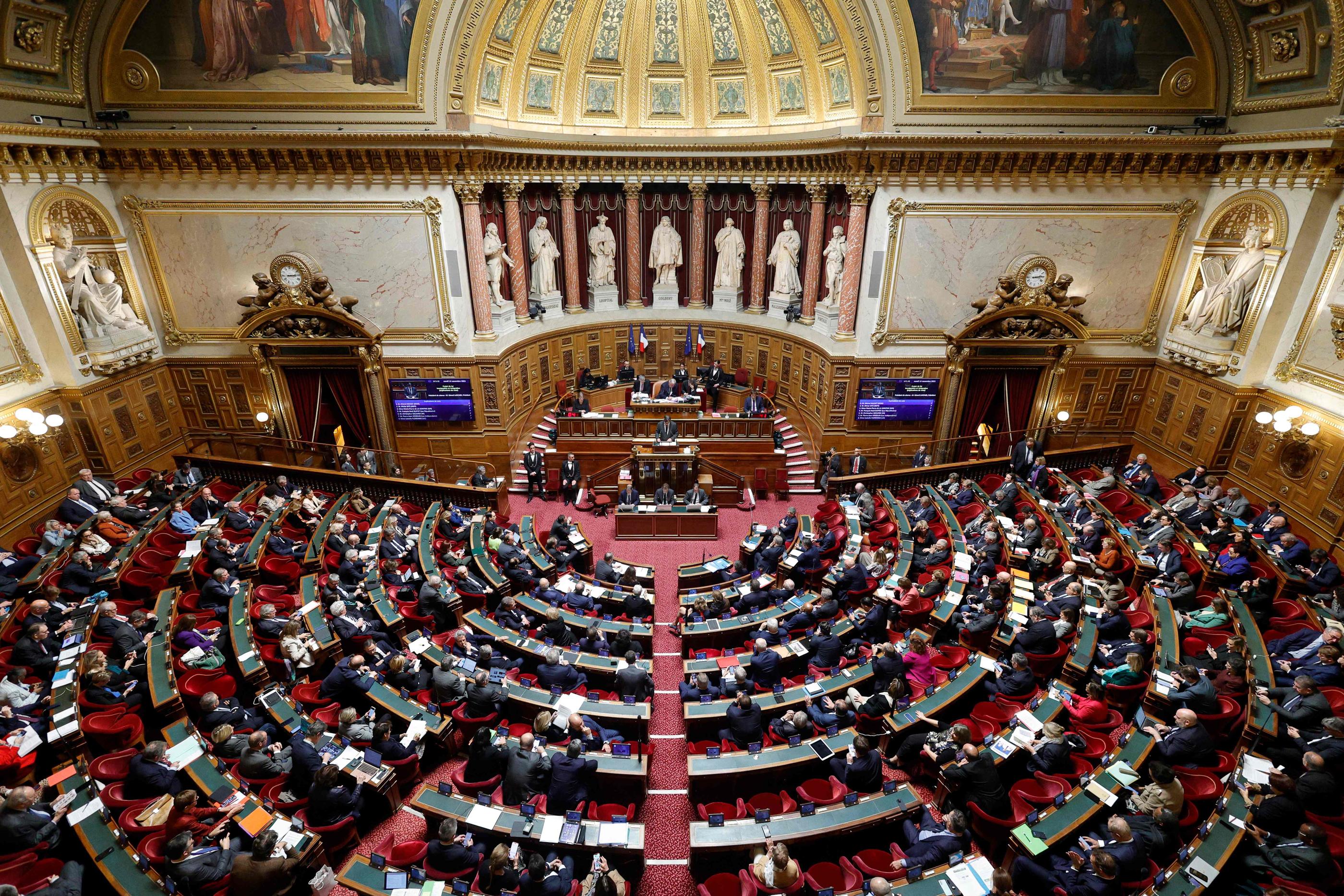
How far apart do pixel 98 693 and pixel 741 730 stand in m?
8.79

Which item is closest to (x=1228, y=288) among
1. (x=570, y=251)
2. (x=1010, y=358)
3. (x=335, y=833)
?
(x=1010, y=358)

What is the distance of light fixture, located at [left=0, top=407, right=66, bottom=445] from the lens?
14219 millimetres

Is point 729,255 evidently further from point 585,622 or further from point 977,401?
point 585,622

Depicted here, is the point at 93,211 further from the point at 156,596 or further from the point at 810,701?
the point at 810,701

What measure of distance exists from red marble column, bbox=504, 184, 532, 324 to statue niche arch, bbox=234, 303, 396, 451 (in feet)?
16.3

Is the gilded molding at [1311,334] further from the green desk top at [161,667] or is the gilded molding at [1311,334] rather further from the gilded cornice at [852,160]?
the green desk top at [161,667]

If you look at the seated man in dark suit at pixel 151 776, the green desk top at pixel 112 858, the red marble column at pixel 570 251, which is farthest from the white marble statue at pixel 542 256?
the green desk top at pixel 112 858

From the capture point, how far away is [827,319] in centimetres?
2106

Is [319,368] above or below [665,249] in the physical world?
below

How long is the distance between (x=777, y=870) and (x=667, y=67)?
2273 centimetres

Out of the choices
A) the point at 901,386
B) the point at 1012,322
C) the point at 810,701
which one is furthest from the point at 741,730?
the point at 1012,322

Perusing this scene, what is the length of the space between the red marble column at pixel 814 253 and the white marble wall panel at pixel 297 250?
11.8 m

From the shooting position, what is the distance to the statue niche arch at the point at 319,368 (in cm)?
1800

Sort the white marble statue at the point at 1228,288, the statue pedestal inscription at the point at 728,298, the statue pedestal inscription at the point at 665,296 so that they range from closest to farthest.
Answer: the white marble statue at the point at 1228,288 → the statue pedestal inscription at the point at 728,298 → the statue pedestal inscription at the point at 665,296
